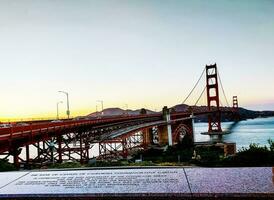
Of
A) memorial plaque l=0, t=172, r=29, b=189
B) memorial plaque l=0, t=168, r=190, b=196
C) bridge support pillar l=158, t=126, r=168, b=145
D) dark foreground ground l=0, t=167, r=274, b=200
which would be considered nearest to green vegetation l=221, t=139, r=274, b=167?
dark foreground ground l=0, t=167, r=274, b=200

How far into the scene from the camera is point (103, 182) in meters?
6.62

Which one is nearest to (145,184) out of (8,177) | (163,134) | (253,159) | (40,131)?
(8,177)

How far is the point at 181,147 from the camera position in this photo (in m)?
52.3

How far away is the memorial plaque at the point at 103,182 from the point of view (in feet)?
19.7

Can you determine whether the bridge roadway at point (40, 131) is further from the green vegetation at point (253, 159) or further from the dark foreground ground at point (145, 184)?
the green vegetation at point (253, 159)

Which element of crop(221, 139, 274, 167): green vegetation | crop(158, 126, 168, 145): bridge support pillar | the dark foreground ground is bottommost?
crop(158, 126, 168, 145): bridge support pillar

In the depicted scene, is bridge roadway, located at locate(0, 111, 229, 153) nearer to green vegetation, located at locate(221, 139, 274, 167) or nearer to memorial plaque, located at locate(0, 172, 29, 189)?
memorial plaque, located at locate(0, 172, 29, 189)

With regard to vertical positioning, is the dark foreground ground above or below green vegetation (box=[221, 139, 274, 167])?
above

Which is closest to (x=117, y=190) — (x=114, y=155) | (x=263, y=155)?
(x=263, y=155)

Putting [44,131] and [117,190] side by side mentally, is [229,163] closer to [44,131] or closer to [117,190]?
[117,190]

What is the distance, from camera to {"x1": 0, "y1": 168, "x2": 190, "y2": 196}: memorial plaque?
601 centimetres

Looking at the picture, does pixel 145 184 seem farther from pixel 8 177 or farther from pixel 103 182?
pixel 8 177

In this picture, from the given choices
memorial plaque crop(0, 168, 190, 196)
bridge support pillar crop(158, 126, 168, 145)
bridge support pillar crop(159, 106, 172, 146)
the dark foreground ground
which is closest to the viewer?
the dark foreground ground

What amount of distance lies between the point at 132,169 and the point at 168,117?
51.0 metres
